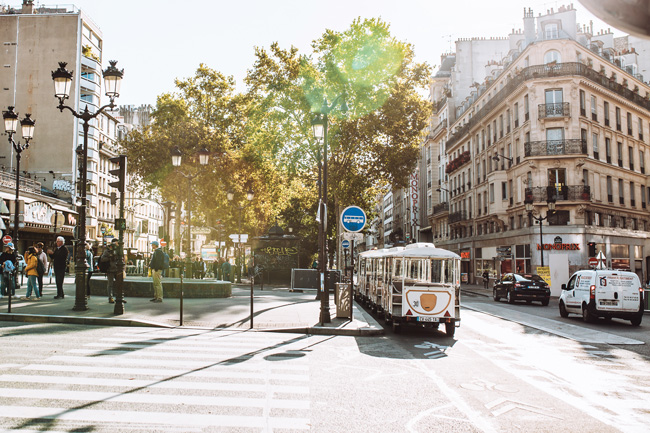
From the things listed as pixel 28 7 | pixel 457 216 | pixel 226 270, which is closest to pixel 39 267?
pixel 226 270

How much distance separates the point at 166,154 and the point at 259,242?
A: 14309 millimetres

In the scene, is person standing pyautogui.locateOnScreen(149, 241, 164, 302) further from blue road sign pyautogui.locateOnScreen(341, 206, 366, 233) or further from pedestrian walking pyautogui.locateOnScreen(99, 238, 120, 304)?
blue road sign pyautogui.locateOnScreen(341, 206, 366, 233)

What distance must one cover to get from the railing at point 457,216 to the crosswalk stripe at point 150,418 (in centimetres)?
5498

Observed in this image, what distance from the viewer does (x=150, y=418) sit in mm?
5676

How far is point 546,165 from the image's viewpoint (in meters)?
42.1

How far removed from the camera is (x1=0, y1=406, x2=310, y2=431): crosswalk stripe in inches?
219

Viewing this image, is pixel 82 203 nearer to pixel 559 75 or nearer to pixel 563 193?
pixel 563 193

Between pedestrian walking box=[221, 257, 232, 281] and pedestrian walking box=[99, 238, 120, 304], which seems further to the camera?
pedestrian walking box=[221, 257, 232, 281]

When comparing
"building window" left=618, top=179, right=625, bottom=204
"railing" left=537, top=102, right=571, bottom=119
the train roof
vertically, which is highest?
"railing" left=537, top=102, right=571, bottom=119

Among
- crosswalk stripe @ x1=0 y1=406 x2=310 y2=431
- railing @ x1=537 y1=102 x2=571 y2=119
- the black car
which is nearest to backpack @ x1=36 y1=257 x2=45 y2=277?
crosswalk stripe @ x1=0 y1=406 x2=310 y2=431

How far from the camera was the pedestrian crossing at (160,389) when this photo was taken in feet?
18.2

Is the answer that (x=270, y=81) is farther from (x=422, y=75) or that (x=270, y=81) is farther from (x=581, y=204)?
(x=581, y=204)

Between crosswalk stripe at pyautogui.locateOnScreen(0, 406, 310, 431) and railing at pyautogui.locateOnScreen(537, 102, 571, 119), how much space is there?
41049mm

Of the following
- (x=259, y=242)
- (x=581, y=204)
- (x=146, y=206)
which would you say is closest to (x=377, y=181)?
(x=259, y=242)
